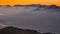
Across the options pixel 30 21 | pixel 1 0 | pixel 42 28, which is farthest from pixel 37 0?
pixel 42 28

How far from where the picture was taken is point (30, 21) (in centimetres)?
99

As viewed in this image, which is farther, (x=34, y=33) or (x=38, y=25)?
(x=38, y=25)

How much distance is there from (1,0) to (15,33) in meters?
1.55

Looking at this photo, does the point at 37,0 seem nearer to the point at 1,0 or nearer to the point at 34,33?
the point at 1,0

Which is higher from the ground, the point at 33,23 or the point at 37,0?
the point at 37,0

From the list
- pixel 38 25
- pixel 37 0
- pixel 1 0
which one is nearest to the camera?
pixel 38 25

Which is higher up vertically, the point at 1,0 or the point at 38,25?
the point at 1,0

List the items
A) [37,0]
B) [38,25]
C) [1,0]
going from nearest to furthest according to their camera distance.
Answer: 1. [38,25]
2. [37,0]
3. [1,0]

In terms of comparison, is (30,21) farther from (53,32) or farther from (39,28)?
(53,32)

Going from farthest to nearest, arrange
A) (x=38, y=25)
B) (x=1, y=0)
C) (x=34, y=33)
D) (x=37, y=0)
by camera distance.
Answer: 1. (x=1, y=0)
2. (x=37, y=0)
3. (x=38, y=25)
4. (x=34, y=33)

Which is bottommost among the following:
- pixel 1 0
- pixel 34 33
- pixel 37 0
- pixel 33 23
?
pixel 34 33

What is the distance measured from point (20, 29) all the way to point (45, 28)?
16 cm

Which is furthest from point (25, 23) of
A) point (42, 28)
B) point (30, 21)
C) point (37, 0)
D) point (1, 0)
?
point (1, 0)

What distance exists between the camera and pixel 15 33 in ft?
2.55
